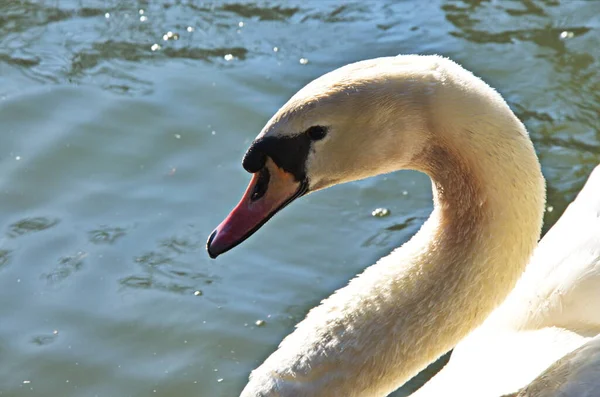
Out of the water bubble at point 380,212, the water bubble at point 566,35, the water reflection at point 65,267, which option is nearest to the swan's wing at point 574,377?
the water bubble at point 380,212

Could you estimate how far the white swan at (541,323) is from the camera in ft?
11.7

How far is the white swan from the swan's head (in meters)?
0.90

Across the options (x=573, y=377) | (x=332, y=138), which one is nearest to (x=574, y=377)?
(x=573, y=377)

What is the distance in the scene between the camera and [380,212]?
5547mm

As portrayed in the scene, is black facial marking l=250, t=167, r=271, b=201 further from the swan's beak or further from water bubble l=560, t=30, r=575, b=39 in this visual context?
water bubble l=560, t=30, r=575, b=39

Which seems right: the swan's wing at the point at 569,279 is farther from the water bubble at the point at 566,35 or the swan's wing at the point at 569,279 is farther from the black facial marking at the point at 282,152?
the water bubble at the point at 566,35

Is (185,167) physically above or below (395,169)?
below

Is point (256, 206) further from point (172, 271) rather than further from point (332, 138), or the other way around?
point (172, 271)

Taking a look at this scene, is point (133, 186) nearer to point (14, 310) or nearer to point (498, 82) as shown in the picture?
point (14, 310)

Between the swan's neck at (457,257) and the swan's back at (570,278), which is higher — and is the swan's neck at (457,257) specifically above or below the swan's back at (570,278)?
above

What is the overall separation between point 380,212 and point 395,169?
2.39 metres

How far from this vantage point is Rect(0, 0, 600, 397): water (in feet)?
15.8

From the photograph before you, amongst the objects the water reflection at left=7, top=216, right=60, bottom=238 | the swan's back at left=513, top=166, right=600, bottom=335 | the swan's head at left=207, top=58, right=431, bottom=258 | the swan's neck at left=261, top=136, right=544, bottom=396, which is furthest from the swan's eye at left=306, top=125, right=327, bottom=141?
the water reflection at left=7, top=216, right=60, bottom=238

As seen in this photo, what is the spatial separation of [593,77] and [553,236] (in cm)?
256
